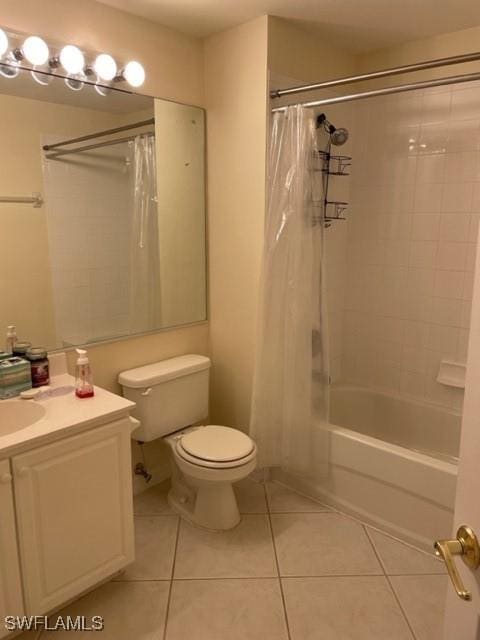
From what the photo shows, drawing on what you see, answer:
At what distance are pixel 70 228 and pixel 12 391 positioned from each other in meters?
0.75

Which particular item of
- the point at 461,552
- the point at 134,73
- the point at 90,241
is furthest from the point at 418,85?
the point at 461,552

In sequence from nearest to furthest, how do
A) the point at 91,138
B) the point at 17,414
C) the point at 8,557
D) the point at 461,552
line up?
the point at 461,552
the point at 8,557
the point at 17,414
the point at 91,138

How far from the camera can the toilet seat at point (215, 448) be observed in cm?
208

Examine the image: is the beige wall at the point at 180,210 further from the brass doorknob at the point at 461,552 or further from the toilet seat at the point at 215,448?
the brass doorknob at the point at 461,552

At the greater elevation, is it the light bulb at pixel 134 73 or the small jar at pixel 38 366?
the light bulb at pixel 134 73

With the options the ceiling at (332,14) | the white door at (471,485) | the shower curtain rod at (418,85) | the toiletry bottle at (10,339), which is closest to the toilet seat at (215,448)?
the toiletry bottle at (10,339)

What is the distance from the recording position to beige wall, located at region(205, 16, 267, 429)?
2275 millimetres

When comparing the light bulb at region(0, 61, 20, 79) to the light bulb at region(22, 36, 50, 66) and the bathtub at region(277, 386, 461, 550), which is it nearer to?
the light bulb at region(22, 36, 50, 66)

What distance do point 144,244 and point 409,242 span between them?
150 centimetres

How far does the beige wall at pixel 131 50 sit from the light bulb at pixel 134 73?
0.34 feet

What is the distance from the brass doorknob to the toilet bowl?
54.5 inches

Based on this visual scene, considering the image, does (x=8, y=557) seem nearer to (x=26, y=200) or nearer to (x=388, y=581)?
(x=26, y=200)

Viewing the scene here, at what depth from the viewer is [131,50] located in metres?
2.14

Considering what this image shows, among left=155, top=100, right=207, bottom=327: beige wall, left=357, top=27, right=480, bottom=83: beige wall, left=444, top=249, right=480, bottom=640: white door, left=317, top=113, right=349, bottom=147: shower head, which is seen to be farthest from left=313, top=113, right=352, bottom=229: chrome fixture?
left=444, top=249, right=480, bottom=640: white door
